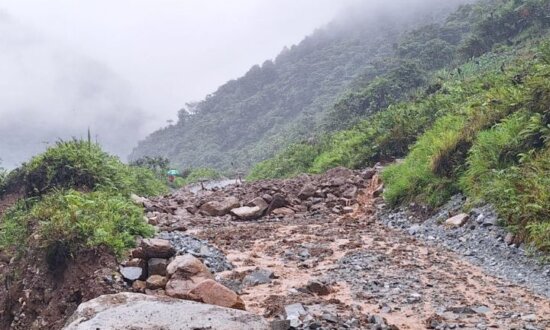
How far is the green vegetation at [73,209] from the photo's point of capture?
26.6 feet

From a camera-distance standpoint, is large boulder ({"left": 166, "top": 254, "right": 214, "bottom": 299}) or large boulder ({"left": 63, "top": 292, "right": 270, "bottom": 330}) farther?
large boulder ({"left": 166, "top": 254, "right": 214, "bottom": 299})

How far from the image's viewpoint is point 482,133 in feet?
36.7

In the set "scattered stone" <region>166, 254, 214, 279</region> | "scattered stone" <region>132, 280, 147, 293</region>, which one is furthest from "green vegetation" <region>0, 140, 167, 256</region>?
"scattered stone" <region>166, 254, 214, 279</region>

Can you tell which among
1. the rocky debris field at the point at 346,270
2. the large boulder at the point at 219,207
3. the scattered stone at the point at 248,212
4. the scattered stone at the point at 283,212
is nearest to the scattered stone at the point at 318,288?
the rocky debris field at the point at 346,270

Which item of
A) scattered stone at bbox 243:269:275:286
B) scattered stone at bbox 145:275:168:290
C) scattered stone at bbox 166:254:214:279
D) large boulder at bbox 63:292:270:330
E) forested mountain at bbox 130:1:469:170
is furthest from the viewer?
forested mountain at bbox 130:1:469:170

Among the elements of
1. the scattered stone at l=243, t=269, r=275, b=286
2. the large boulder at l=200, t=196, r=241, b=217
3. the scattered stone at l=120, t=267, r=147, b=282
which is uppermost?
the scattered stone at l=120, t=267, r=147, b=282

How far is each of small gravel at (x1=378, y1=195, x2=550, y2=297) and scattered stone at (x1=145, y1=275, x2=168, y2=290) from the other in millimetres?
4938

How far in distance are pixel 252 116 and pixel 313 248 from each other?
259 ft

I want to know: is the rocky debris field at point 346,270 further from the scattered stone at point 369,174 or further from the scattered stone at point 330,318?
the scattered stone at point 369,174

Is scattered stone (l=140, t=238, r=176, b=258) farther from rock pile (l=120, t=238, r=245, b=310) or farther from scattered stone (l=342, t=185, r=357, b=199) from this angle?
scattered stone (l=342, t=185, r=357, b=199)

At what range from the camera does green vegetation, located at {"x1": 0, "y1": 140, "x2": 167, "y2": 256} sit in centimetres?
810

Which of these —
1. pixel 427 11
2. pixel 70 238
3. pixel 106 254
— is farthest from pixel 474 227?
pixel 427 11

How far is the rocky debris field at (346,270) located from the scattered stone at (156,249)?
34 millimetres

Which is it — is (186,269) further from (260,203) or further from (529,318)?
(260,203)
